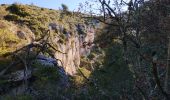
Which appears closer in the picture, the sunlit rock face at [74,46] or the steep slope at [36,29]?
A: the steep slope at [36,29]

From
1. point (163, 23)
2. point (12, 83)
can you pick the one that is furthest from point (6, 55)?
point (163, 23)

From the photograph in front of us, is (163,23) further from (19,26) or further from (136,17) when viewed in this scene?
(19,26)

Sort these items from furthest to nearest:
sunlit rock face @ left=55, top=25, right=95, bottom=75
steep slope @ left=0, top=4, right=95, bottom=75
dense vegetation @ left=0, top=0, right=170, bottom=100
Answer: sunlit rock face @ left=55, top=25, right=95, bottom=75, steep slope @ left=0, top=4, right=95, bottom=75, dense vegetation @ left=0, top=0, right=170, bottom=100

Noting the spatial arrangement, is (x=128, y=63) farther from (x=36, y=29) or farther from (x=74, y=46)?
(x=74, y=46)

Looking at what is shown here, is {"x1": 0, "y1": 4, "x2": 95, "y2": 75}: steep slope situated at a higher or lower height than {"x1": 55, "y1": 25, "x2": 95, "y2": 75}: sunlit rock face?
higher

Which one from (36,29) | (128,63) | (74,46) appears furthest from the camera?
(74,46)

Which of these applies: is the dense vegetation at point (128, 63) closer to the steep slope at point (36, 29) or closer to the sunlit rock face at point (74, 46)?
the steep slope at point (36, 29)

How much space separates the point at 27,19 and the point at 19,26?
316cm

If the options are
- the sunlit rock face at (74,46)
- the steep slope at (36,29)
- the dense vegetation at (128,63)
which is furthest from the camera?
the sunlit rock face at (74,46)

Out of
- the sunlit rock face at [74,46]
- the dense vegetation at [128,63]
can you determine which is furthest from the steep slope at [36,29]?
the dense vegetation at [128,63]

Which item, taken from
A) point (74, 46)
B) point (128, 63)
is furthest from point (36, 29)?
point (128, 63)

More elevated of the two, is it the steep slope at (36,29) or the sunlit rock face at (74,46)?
the steep slope at (36,29)

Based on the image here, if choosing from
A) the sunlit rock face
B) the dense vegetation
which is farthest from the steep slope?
the dense vegetation

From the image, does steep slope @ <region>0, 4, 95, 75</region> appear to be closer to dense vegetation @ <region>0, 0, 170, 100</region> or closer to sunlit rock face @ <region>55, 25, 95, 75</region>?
sunlit rock face @ <region>55, 25, 95, 75</region>
